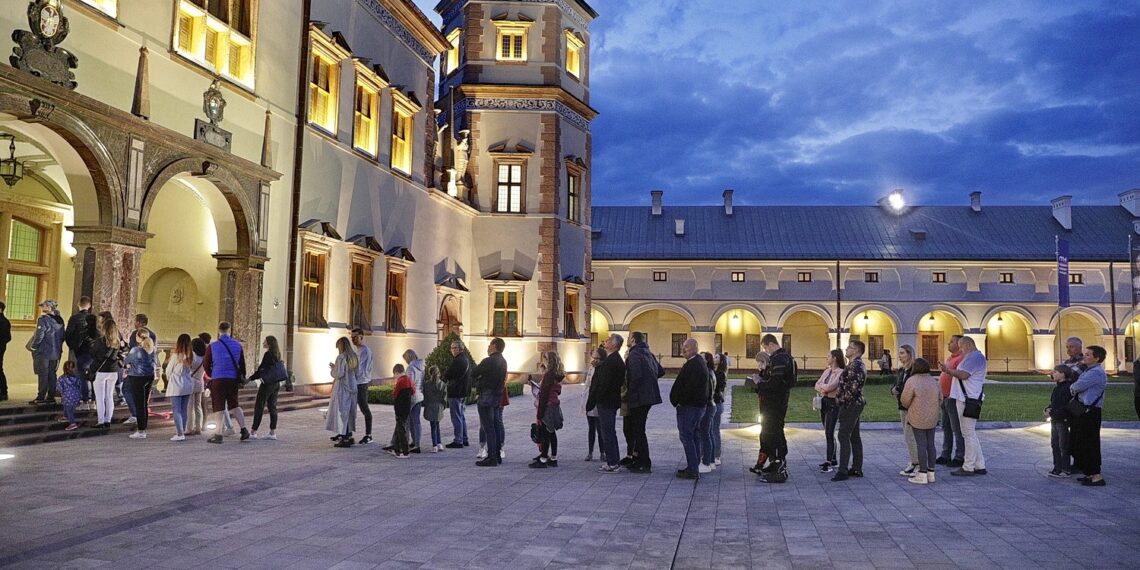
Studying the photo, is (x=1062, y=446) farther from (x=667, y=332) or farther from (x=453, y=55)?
(x=667, y=332)

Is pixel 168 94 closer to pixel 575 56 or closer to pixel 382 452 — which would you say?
pixel 382 452

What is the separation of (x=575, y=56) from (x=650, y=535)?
86.8 feet

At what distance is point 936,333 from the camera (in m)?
49.5

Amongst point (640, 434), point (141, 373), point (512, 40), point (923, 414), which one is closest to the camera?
point (923, 414)

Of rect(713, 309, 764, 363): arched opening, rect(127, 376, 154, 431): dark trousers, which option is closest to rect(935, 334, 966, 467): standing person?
rect(127, 376, 154, 431): dark trousers

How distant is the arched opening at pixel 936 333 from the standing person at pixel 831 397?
41.1 m

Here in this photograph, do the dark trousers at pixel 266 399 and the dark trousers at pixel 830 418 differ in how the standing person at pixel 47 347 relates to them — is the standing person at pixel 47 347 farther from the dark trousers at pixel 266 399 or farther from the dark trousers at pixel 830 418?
the dark trousers at pixel 830 418

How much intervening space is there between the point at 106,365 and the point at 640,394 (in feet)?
24.9

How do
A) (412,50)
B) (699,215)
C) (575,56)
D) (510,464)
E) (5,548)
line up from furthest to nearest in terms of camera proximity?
(699,215) < (575,56) < (412,50) < (510,464) < (5,548)

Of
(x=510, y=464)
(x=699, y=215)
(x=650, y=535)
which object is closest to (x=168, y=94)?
(x=510, y=464)

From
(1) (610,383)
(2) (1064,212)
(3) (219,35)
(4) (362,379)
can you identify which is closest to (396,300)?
(3) (219,35)

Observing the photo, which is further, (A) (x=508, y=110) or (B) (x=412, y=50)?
(A) (x=508, y=110)

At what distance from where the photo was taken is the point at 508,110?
1161 inches

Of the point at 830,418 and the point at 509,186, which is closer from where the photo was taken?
the point at 830,418
